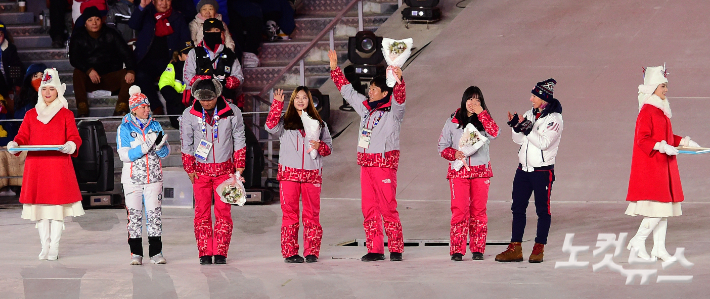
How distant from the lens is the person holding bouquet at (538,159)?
7734 millimetres

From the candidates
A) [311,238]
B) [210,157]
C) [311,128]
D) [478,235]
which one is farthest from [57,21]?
[478,235]

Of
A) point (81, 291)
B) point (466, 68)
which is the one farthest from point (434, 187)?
point (81, 291)

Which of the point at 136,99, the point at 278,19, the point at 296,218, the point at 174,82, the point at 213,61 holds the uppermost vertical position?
the point at 278,19

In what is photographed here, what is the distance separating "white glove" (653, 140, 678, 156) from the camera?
7.68 metres

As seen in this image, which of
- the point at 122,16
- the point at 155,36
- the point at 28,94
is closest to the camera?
the point at 28,94

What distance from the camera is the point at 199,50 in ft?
37.2

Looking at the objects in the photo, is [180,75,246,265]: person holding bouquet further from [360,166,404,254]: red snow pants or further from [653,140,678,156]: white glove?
[653,140,678,156]: white glove

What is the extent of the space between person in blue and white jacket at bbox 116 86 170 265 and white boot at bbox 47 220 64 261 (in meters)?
0.78

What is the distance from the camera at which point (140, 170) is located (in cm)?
791

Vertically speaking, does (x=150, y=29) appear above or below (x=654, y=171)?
above

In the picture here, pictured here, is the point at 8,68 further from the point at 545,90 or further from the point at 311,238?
the point at 545,90

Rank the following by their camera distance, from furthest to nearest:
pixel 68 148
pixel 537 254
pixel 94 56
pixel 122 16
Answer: pixel 122 16
pixel 94 56
pixel 68 148
pixel 537 254

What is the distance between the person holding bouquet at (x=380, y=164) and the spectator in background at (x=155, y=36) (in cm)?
547

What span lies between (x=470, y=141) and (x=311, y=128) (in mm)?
1252
